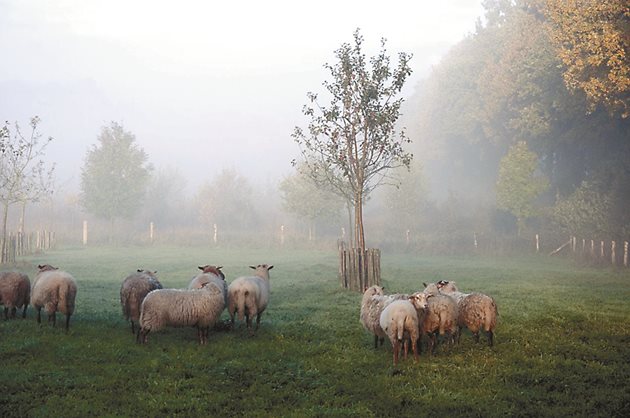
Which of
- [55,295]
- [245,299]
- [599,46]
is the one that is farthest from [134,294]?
[599,46]

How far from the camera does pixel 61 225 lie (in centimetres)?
6162

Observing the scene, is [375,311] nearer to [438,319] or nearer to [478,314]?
[438,319]

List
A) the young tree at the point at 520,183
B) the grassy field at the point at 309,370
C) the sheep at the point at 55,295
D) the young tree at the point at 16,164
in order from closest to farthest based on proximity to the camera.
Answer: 1. the grassy field at the point at 309,370
2. the sheep at the point at 55,295
3. the young tree at the point at 16,164
4. the young tree at the point at 520,183

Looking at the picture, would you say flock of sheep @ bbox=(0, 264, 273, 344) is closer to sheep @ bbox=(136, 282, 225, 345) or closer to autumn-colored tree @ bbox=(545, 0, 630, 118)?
sheep @ bbox=(136, 282, 225, 345)

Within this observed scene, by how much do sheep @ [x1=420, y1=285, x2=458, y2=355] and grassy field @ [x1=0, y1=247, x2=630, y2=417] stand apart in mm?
410

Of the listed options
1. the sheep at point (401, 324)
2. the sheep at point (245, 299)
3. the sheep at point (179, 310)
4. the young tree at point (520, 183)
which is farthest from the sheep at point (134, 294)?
the young tree at point (520, 183)

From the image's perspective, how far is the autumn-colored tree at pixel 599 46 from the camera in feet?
80.2

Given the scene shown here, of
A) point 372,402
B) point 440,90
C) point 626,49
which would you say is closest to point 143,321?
point 372,402

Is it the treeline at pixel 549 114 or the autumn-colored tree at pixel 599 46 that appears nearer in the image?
the autumn-colored tree at pixel 599 46

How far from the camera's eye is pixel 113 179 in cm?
5319

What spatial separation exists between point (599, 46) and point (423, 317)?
2118 cm

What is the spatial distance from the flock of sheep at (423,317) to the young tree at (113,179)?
45920mm

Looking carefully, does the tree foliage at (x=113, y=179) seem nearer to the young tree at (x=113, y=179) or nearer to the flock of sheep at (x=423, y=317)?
the young tree at (x=113, y=179)

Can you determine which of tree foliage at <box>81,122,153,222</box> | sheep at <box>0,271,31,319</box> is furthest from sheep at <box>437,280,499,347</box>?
tree foliage at <box>81,122,153,222</box>
